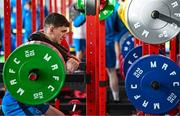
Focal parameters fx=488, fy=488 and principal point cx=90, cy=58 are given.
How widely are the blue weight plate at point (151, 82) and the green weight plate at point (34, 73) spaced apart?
635mm

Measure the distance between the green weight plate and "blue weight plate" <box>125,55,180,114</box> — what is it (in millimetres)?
635

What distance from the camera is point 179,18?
10.4ft

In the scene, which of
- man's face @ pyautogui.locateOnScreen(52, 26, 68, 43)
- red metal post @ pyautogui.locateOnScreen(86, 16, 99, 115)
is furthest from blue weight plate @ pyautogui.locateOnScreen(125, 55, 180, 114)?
man's face @ pyautogui.locateOnScreen(52, 26, 68, 43)

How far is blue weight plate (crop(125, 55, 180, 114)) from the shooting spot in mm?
3191

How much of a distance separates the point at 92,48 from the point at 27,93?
0.67m

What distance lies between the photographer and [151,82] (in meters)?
3.21

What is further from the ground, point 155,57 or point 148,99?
point 155,57

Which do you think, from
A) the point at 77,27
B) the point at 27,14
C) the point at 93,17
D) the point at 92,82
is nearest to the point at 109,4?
the point at 93,17

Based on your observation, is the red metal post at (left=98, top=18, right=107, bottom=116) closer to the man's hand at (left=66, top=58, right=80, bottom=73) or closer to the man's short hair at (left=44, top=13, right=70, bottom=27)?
the man's short hair at (left=44, top=13, right=70, bottom=27)

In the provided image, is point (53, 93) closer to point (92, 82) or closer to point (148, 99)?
point (92, 82)

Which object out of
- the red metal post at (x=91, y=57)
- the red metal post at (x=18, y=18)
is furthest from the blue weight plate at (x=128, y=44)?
the red metal post at (x=91, y=57)

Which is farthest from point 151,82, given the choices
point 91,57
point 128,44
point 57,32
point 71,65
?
point 128,44

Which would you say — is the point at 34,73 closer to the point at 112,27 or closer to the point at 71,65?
the point at 71,65

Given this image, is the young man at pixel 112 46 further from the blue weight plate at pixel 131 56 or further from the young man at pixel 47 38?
the young man at pixel 47 38
